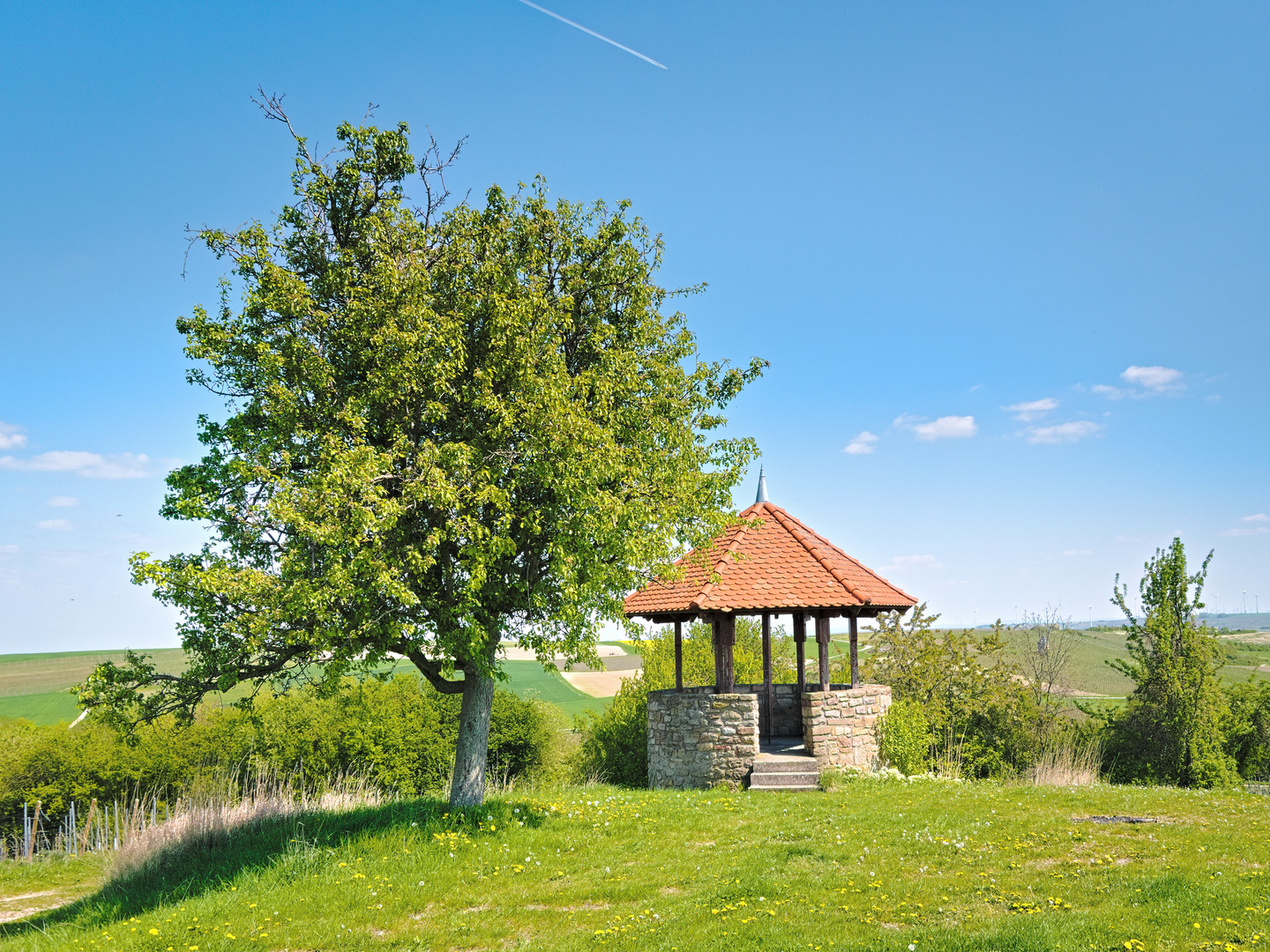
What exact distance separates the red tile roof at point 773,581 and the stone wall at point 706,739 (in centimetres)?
177

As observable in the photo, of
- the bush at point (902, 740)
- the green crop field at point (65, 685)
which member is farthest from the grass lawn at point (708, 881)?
the green crop field at point (65, 685)

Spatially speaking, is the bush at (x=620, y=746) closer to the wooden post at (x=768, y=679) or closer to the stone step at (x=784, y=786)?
the wooden post at (x=768, y=679)

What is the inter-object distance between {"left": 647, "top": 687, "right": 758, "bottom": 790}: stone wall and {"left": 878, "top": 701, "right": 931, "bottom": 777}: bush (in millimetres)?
2886

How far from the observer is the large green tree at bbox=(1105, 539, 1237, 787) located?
17328 mm

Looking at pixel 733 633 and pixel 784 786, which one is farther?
pixel 733 633

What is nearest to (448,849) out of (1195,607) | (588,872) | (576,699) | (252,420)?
(588,872)

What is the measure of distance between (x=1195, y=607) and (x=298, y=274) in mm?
19823

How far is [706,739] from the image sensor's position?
49.2 feet

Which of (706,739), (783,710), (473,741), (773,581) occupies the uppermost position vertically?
(773,581)

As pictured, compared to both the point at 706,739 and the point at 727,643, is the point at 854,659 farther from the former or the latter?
the point at 706,739

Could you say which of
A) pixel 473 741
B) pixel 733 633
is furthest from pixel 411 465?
pixel 733 633

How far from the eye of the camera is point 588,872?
8930 millimetres

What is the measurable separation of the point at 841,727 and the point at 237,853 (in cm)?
1041

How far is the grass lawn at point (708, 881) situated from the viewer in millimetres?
6633
